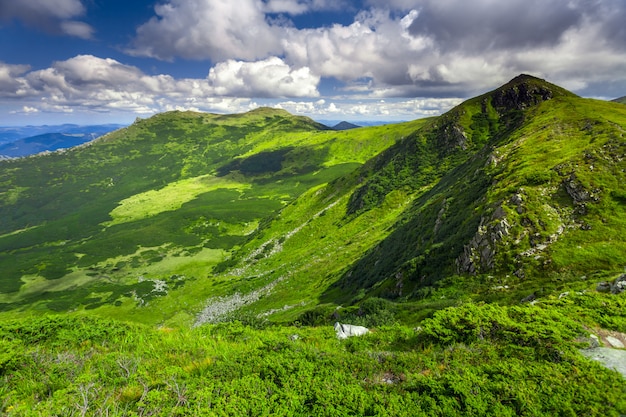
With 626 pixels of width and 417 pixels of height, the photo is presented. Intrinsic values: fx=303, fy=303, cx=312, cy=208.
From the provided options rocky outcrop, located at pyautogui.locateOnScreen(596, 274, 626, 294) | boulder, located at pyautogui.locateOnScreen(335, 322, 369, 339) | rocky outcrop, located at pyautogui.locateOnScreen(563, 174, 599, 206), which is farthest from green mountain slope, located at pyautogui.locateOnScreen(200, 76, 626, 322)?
boulder, located at pyautogui.locateOnScreen(335, 322, 369, 339)

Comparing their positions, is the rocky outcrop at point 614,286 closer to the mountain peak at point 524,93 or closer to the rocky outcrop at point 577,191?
the rocky outcrop at point 577,191

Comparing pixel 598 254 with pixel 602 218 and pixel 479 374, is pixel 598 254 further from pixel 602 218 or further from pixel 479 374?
pixel 479 374

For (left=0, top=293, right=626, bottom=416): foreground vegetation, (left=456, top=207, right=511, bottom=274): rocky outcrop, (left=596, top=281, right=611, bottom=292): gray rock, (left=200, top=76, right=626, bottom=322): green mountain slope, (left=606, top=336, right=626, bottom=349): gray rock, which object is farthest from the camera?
(left=456, top=207, right=511, bottom=274): rocky outcrop

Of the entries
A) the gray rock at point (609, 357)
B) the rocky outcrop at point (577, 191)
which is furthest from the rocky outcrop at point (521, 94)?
the gray rock at point (609, 357)

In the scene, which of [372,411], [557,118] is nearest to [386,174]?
[557,118]

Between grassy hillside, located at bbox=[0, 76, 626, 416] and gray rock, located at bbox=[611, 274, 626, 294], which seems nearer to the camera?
grassy hillside, located at bbox=[0, 76, 626, 416]

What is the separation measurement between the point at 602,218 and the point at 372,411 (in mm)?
32599

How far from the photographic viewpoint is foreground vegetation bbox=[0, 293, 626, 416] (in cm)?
995

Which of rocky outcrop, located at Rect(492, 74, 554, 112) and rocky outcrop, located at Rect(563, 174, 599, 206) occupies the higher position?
rocky outcrop, located at Rect(492, 74, 554, 112)

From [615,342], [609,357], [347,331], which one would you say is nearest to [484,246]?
[615,342]

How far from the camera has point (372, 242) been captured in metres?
73.8

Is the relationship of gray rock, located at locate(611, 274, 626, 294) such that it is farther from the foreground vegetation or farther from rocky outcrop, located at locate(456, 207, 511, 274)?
rocky outcrop, located at locate(456, 207, 511, 274)

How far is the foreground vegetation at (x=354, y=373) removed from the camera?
9953 millimetres

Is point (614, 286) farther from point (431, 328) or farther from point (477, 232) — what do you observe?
point (477, 232)
